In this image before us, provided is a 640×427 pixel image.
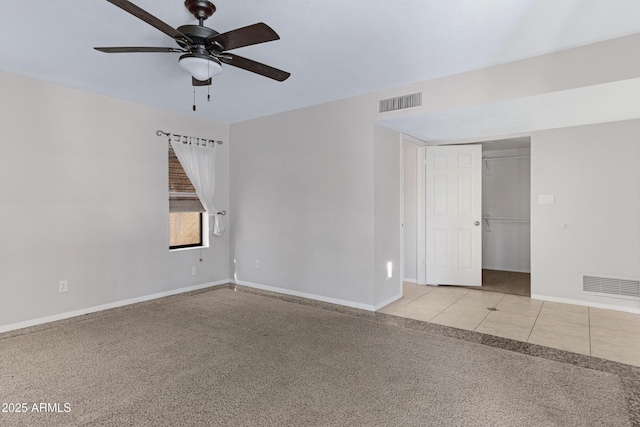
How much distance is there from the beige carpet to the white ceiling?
253cm

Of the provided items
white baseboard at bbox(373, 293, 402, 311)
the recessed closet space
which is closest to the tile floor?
white baseboard at bbox(373, 293, 402, 311)

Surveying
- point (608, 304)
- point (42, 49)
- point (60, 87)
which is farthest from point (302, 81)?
point (608, 304)

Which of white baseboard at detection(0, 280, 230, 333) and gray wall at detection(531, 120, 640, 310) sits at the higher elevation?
gray wall at detection(531, 120, 640, 310)

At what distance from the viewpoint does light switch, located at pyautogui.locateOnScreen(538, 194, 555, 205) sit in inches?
178

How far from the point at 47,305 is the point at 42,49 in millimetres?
2590

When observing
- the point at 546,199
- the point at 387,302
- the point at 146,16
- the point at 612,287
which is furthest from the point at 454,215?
the point at 146,16

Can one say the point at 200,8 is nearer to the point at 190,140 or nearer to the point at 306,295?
the point at 190,140

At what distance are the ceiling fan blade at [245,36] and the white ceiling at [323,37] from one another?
24 centimetres

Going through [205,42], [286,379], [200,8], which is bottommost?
[286,379]

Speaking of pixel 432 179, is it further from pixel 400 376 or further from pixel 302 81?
pixel 400 376

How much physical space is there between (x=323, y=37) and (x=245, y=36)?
81 centimetres

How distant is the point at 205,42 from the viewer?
7.72 ft

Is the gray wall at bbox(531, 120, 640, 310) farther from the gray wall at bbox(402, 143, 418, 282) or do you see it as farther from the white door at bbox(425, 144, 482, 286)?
the gray wall at bbox(402, 143, 418, 282)

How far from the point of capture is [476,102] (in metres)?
3.39
